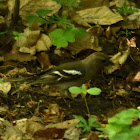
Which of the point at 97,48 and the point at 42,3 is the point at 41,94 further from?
the point at 42,3

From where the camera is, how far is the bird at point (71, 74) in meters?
5.38

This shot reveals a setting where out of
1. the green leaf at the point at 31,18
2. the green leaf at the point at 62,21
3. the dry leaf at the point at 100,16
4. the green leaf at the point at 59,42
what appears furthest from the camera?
the dry leaf at the point at 100,16

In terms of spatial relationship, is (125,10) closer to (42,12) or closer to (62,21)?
(62,21)

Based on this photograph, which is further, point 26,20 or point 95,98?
point 26,20

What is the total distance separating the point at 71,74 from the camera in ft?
17.8

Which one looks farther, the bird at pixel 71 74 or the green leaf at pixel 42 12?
the green leaf at pixel 42 12

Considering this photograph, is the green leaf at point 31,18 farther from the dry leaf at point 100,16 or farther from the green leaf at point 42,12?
the dry leaf at point 100,16

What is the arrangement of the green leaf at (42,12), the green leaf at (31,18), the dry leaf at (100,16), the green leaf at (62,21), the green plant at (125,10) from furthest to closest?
the dry leaf at (100,16)
the green plant at (125,10)
the green leaf at (31,18)
the green leaf at (42,12)
the green leaf at (62,21)

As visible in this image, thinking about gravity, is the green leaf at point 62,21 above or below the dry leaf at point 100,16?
above

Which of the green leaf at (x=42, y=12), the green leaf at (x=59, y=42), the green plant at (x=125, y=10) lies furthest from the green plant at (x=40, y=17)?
the green plant at (x=125, y=10)

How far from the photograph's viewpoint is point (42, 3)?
650 cm

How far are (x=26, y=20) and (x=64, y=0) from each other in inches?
40.0

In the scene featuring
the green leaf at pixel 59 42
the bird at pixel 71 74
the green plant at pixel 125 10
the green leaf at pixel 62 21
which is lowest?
the bird at pixel 71 74

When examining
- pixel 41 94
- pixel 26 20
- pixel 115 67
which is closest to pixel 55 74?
pixel 41 94
